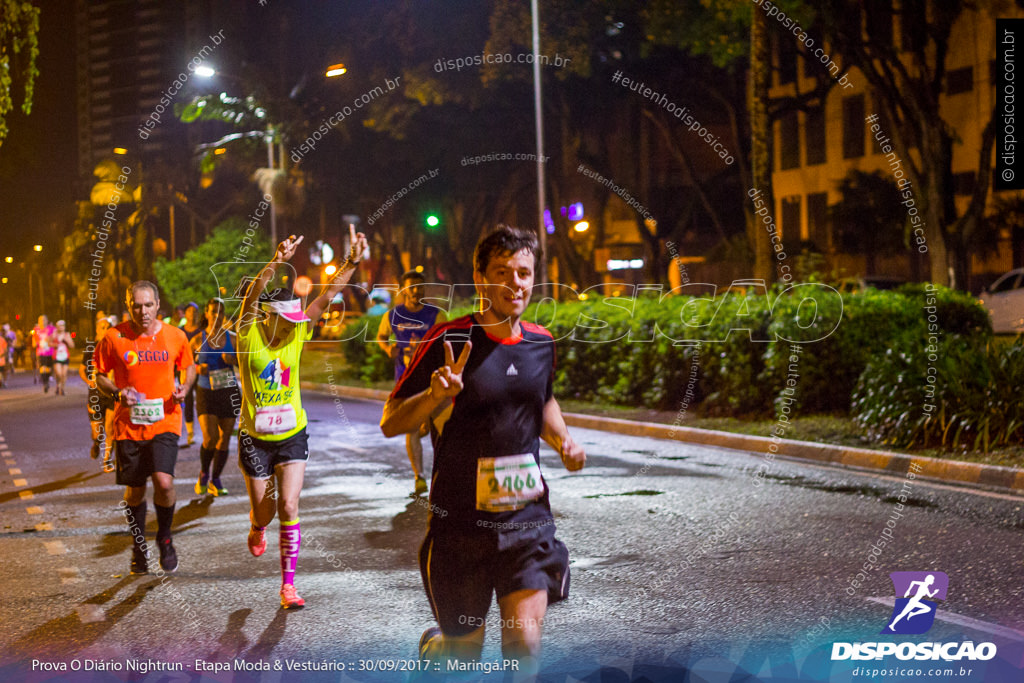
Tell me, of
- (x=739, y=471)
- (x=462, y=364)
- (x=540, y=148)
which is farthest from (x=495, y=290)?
(x=540, y=148)

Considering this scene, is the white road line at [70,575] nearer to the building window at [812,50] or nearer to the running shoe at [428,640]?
the running shoe at [428,640]

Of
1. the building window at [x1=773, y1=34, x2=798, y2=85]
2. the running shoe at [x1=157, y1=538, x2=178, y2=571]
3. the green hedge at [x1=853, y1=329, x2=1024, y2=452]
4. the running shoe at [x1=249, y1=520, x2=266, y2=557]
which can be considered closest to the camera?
the running shoe at [x1=249, y1=520, x2=266, y2=557]

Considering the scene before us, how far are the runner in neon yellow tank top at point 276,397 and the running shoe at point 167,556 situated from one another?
3.04 ft

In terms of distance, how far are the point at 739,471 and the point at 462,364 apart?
7.81m

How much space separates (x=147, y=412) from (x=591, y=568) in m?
3.03

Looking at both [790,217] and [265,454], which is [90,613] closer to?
[265,454]

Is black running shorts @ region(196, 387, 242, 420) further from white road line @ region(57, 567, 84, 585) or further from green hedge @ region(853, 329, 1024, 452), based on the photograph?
green hedge @ region(853, 329, 1024, 452)

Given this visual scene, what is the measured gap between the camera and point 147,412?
7156 millimetres

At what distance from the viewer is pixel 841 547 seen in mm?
7273

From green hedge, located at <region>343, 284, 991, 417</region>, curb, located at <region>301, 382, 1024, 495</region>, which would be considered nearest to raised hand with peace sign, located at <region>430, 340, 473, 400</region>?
curb, located at <region>301, 382, 1024, 495</region>

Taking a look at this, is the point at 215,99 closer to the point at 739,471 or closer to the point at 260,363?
the point at 739,471

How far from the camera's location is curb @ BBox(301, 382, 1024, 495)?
963 cm

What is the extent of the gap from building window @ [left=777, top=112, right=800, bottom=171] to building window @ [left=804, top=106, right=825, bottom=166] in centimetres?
79

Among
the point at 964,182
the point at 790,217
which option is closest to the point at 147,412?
the point at 964,182
